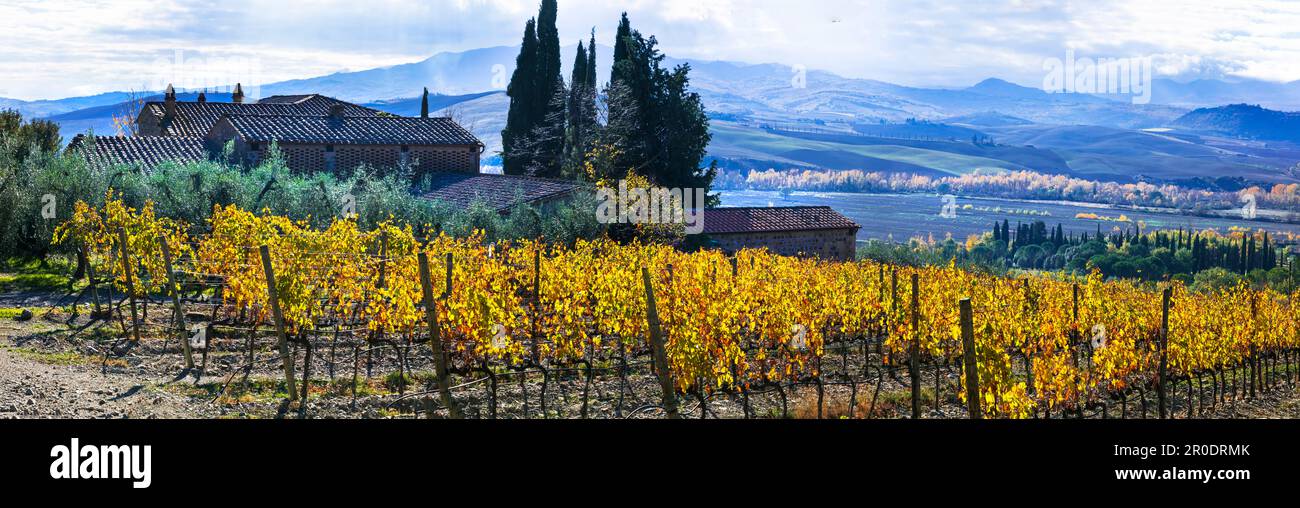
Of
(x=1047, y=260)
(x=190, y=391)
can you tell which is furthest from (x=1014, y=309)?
(x=1047, y=260)

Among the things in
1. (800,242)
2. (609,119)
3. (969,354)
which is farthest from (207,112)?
(969,354)

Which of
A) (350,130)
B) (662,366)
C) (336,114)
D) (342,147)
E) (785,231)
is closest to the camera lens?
(662,366)

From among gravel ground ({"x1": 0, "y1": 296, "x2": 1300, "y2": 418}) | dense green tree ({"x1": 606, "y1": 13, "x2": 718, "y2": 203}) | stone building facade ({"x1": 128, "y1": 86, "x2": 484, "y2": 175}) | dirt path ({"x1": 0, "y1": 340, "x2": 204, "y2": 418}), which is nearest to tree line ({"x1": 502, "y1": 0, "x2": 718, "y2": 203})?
dense green tree ({"x1": 606, "y1": 13, "x2": 718, "y2": 203})

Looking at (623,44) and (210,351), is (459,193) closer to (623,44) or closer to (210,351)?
(623,44)

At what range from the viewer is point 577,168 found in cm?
4281

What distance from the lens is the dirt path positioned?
11.5 meters

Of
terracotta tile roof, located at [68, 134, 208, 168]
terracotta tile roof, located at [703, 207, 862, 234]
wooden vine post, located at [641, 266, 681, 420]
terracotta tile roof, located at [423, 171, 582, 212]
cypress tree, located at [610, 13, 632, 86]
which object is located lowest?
wooden vine post, located at [641, 266, 681, 420]

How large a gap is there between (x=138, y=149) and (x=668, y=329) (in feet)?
88.6

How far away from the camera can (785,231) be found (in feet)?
140

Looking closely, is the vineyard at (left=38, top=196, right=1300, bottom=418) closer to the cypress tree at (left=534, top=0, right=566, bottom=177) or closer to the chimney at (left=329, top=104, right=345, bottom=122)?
the chimney at (left=329, top=104, right=345, bottom=122)

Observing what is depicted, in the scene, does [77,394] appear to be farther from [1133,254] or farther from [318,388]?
[1133,254]

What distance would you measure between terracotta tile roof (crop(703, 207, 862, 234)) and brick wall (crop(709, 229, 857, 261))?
0.20m

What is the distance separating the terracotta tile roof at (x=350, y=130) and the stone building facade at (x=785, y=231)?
9.67 m
